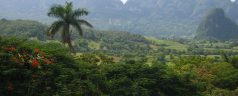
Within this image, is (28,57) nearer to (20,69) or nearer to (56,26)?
(20,69)

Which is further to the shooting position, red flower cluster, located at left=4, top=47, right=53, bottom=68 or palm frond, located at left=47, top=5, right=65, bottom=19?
palm frond, located at left=47, top=5, right=65, bottom=19

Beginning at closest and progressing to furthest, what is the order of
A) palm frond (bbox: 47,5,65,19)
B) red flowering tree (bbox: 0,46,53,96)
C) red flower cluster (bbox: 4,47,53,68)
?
red flowering tree (bbox: 0,46,53,96)
red flower cluster (bbox: 4,47,53,68)
palm frond (bbox: 47,5,65,19)

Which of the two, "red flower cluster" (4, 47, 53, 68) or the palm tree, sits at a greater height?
the palm tree

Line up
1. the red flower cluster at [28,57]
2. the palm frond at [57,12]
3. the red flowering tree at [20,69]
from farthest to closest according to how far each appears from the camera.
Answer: the palm frond at [57,12]
the red flower cluster at [28,57]
the red flowering tree at [20,69]

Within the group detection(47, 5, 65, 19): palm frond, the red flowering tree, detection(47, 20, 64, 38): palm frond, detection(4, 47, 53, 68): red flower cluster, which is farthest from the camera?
detection(47, 20, 64, 38): palm frond

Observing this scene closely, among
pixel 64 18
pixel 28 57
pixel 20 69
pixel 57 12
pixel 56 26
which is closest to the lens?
pixel 20 69

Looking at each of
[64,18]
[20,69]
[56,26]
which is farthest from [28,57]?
[64,18]

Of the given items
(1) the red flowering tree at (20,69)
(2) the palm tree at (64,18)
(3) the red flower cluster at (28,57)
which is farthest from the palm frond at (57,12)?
(1) the red flowering tree at (20,69)

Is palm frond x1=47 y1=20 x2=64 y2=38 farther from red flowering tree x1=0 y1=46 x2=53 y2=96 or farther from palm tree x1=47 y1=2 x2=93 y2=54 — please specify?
red flowering tree x1=0 y1=46 x2=53 y2=96

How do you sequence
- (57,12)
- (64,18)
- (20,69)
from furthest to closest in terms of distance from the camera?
(64,18)
(57,12)
(20,69)

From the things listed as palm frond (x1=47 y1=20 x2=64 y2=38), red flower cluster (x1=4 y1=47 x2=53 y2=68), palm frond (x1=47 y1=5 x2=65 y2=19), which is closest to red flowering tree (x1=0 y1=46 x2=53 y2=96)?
red flower cluster (x1=4 y1=47 x2=53 y2=68)

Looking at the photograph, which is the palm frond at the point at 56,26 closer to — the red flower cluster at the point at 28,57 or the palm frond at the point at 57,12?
the palm frond at the point at 57,12

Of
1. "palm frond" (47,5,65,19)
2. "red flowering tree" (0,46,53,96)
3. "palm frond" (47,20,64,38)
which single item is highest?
"palm frond" (47,5,65,19)

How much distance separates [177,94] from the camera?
40719 mm
